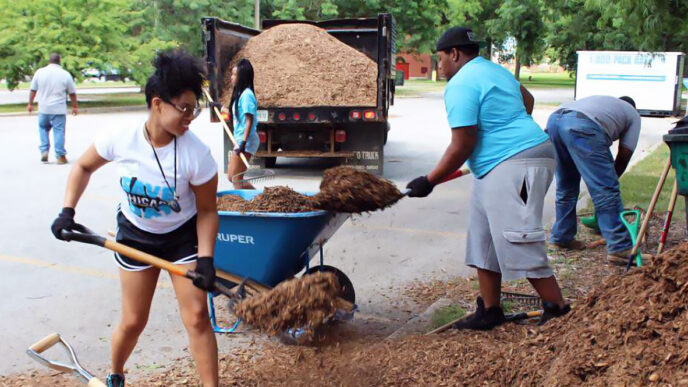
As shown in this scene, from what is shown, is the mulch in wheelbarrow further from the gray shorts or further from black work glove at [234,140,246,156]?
black work glove at [234,140,246,156]

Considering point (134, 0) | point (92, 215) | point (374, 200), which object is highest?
point (134, 0)

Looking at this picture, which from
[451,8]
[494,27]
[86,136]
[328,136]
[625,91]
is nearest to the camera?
[328,136]

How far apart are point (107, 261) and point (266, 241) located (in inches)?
114

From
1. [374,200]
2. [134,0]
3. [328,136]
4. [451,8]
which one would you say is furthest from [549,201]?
[451,8]

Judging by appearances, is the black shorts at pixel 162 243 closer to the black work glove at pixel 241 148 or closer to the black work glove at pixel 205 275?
the black work glove at pixel 205 275

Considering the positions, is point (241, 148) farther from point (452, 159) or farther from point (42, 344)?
point (42, 344)

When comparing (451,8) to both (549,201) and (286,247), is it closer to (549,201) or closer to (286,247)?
(549,201)

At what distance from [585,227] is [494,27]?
36476 mm

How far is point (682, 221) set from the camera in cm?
786

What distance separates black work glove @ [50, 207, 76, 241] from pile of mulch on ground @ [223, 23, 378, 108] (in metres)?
7.39

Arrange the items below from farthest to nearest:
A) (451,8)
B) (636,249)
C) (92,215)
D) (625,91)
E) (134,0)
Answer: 1. (451,8)
2. (134,0)
3. (625,91)
4. (92,215)
5. (636,249)

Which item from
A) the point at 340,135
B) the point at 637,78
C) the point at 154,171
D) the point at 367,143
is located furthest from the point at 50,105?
the point at 637,78

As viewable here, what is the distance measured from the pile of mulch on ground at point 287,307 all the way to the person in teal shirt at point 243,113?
4.26 metres

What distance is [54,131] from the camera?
12.7m
